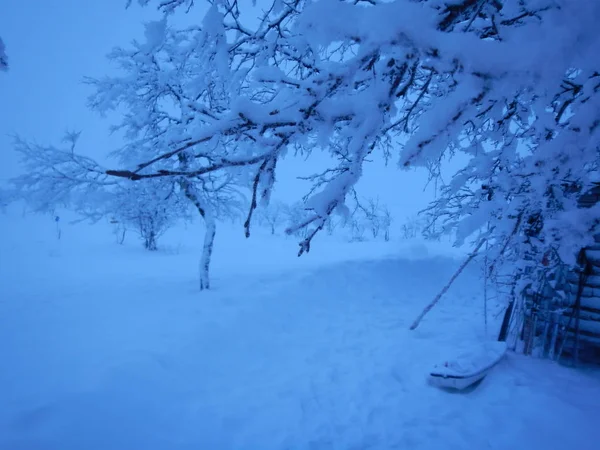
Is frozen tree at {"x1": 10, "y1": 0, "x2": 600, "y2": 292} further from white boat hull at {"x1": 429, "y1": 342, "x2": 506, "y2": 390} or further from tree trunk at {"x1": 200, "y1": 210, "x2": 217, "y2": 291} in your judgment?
tree trunk at {"x1": 200, "y1": 210, "x2": 217, "y2": 291}

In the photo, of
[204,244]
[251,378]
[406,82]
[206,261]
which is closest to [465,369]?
[251,378]

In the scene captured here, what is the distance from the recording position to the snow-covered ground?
3.25 m

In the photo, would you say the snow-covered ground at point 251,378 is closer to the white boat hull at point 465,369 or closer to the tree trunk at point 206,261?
the white boat hull at point 465,369

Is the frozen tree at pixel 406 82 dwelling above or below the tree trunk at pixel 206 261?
above

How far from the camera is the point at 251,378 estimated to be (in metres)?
4.52

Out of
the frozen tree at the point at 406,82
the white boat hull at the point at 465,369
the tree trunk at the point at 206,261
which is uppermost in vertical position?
the frozen tree at the point at 406,82

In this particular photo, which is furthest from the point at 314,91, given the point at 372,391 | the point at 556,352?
the point at 556,352

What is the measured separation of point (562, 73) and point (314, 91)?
0.76m

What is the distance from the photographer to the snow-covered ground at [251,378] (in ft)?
10.7

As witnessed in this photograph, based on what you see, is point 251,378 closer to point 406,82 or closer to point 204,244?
point 204,244

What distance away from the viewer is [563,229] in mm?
2434

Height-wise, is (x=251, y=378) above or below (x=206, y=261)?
below

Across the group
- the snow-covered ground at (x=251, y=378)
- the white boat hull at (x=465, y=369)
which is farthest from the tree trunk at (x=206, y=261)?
the white boat hull at (x=465, y=369)

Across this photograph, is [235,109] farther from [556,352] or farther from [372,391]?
[556,352]
